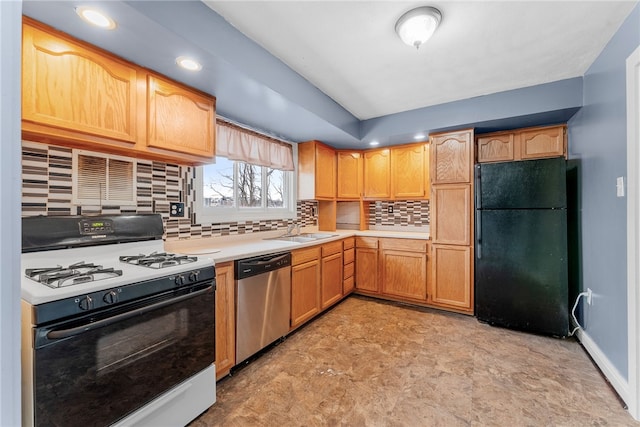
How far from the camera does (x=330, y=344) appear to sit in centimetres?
244

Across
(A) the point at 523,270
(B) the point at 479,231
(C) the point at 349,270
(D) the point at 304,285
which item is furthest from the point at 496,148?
(D) the point at 304,285

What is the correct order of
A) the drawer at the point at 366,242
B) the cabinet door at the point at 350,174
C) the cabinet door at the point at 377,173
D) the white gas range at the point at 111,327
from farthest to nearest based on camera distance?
1. the cabinet door at the point at 350,174
2. the cabinet door at the point at 377,173
3. the drawer at the point at 366,242
4. the white gas range at the point at 111,327

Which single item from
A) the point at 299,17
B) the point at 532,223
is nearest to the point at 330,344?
the point at 532,223

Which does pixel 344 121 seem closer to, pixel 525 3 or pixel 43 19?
pixel 525 3

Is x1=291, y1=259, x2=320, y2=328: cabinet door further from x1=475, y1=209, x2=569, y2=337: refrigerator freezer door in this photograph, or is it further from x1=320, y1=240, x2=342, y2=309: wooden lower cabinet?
x1=475, y1=209, x2=569, y2=337: refrigerator freezer door

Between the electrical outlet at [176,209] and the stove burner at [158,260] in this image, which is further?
the electrical outlet at [176,209]

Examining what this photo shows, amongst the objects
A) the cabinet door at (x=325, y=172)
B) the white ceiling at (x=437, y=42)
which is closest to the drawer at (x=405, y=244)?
the cabinet door at (x=325, y=172)

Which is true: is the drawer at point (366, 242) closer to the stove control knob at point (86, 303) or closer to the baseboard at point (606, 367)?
the baseboard at point (606, 367)

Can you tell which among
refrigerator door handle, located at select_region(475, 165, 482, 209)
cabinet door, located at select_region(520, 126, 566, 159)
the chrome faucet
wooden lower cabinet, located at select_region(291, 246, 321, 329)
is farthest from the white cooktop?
cabinet door, located at select_region(520, 126, 566, 159)

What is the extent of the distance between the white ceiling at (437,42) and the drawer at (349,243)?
170 cm

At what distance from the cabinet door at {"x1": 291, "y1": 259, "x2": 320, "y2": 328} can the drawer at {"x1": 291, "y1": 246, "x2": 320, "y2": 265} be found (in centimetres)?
4

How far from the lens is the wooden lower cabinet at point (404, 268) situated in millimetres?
3262

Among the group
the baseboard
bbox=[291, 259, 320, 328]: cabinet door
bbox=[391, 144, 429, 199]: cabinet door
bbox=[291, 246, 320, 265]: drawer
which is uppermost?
bbox=[391, 144, 429, 199]: cabinet door

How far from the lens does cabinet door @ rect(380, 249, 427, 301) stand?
3260 mm
